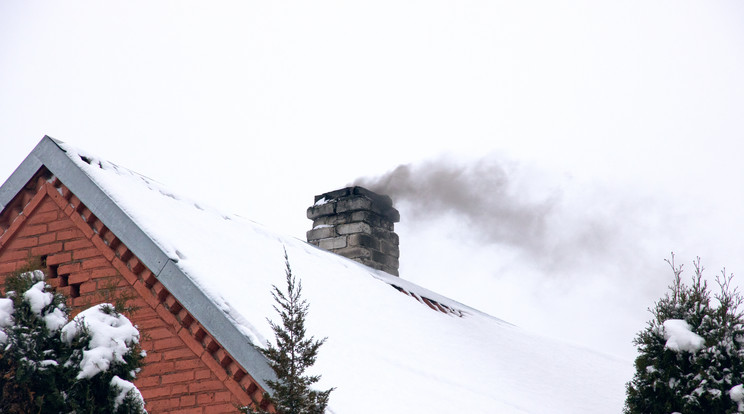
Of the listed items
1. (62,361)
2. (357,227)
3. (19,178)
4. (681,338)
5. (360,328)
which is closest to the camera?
(62,361)

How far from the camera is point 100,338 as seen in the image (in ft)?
17.5

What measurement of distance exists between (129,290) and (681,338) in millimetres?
5182

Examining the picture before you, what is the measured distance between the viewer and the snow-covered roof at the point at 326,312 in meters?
6.71

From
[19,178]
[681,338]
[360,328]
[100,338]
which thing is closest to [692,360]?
[681,338]

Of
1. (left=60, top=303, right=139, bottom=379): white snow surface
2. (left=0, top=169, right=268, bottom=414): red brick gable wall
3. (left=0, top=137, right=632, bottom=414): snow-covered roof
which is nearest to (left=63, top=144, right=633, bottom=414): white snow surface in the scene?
(left=0, top=137, right=632, bottom=414): snow-covered roof

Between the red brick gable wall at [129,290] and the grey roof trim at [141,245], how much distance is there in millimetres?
154

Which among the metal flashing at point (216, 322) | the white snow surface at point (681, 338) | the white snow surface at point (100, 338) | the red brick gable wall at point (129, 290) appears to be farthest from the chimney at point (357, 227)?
the white snow surface at point (100, 338)

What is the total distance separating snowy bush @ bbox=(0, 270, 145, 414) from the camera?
5164mm

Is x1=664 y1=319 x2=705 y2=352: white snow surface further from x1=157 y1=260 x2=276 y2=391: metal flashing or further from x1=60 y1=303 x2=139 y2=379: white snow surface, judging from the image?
x1=60 y1=303 x2=139 y2=379: white snow surface

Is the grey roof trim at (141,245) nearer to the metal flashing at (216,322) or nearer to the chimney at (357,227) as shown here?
the metal flashing at (216,322)

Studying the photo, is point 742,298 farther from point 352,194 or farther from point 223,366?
point 352,194

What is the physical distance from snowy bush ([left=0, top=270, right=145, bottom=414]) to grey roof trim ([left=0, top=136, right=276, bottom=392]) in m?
1.04

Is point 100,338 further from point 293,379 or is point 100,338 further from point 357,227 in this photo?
point 357,227

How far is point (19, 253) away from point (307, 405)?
156 inches
